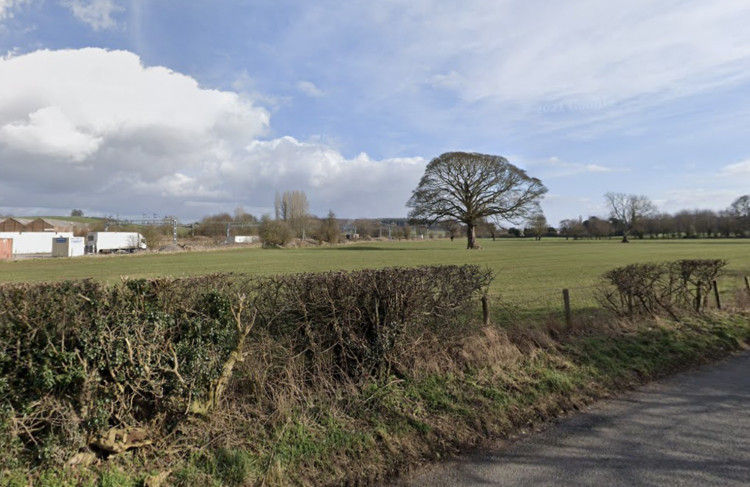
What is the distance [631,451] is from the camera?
376 cm

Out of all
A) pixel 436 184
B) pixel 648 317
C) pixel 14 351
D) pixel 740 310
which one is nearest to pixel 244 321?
pixel 14 351

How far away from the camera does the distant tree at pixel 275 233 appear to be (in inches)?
3223

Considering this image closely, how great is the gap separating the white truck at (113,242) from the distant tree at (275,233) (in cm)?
2188

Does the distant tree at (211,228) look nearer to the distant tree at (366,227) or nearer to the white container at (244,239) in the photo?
the white container at (244,239)

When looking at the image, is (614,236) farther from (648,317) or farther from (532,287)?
(648,317)

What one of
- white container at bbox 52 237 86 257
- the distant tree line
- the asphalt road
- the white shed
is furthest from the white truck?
the distant tree line

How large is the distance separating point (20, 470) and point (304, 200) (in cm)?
11956

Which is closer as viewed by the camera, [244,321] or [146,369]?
[146,369]

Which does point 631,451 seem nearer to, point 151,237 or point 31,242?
point 151,237

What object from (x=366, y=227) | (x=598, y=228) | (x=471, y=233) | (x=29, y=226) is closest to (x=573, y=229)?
(x=598, y=228)

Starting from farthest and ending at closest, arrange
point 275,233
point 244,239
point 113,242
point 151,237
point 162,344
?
point 244,239
point 275,233
point 151,237
point 113,242
point 162,344

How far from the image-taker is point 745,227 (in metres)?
92.2

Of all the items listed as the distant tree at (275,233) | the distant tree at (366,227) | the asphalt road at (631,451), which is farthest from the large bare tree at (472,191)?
the distant tree at (366,227)

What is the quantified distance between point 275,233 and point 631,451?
8145 cm
